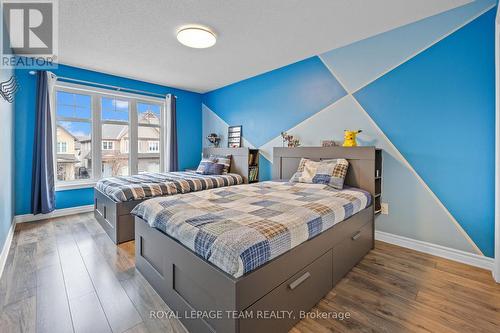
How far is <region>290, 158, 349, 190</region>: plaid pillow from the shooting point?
260 centimetres

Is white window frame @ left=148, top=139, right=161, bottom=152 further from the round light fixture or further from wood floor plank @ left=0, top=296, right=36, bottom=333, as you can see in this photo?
wood floor plank @ left=0, top=296, right=36, bottom=333

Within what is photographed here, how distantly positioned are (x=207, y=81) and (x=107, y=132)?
2.06 meters

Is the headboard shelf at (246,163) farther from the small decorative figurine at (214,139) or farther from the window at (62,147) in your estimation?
the window at (62,147)

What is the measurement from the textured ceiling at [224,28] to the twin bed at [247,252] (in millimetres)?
A: 1757

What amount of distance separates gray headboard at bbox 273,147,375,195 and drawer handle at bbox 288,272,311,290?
1.50 meters

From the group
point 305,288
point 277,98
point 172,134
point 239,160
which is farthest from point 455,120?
point 172,134

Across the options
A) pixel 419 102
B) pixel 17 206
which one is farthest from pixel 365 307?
pixel 17 206

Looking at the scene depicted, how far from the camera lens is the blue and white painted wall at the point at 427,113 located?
214 centimetres

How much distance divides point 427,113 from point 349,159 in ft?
2.88

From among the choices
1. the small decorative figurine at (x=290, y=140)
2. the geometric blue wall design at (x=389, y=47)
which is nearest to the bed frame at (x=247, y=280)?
the small decorative figurine at (x=290, y=140)

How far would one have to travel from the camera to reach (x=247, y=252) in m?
1.12

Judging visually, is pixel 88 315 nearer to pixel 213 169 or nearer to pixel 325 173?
pixel 325 173

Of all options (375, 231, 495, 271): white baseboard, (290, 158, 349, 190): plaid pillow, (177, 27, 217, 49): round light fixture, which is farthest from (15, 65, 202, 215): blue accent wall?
(375, 231, 495, 271): white baseboard

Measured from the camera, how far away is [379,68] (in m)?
2.73
